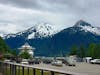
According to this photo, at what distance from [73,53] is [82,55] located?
466cm

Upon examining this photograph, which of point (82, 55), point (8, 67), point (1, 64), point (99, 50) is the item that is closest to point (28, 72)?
point (8, 67)

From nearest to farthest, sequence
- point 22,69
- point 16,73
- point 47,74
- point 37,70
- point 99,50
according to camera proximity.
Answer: point 47,74
point 37,70
point 22,69
point 16,73
point 99,50

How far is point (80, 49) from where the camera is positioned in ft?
573

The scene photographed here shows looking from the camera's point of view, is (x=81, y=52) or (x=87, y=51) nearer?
(x=81, y=52)

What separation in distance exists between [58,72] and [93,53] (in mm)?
146751

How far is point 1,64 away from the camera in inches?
1072

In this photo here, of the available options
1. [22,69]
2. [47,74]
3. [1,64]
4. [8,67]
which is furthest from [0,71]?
[47,74]

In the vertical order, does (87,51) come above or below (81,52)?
above

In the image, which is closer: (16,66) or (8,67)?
(16,66)

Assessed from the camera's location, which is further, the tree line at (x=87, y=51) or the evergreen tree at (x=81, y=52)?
the evergreen tree at (x=81, y=52)

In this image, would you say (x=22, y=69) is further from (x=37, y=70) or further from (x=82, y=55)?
(x=82, y=55)

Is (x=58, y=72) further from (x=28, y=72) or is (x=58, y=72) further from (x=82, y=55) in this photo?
(x=82, y=55)

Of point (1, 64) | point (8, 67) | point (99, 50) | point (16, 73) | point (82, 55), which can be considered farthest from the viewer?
point (82, 55)

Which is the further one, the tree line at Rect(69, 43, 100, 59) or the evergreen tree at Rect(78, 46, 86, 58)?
the evergreen tree at Rect(78, 46, 86, 58)
